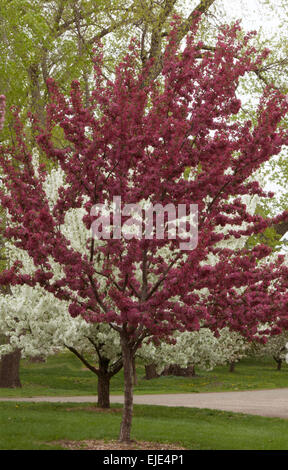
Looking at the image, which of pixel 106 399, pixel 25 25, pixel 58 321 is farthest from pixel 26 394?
pixel 25 25

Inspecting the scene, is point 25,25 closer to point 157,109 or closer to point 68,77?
point 68,77

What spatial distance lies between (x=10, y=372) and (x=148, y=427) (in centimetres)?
1476

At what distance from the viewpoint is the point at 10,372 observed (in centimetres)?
2595

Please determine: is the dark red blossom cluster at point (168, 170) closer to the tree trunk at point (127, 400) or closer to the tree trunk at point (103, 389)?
the tree trunk at point (127, 400)

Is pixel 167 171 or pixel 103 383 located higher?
pixel 167 171

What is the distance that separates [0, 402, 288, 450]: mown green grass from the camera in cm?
1071

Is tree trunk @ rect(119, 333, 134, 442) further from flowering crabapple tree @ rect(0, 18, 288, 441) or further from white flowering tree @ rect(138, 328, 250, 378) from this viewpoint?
white flowering tree @ rect(138, 328, 250, 378)

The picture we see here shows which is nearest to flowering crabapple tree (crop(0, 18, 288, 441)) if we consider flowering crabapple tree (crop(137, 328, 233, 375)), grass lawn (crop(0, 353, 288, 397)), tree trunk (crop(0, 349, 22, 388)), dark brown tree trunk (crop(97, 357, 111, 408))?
flowering crabapple tree (crop(137, 328, 233, 375))

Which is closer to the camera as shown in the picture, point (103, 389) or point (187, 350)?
point (187, 350)

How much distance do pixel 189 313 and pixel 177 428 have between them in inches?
183

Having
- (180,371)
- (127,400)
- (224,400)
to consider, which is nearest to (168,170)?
(127,400)

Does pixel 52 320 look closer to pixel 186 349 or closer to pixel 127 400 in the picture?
pixel 186 349

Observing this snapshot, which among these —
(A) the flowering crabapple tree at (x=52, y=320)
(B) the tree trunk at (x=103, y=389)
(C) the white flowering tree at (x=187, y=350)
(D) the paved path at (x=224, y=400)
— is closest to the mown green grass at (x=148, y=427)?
(B) the tree trunk at (x=103, y=389)

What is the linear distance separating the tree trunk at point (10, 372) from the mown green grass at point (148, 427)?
869 centimetres
